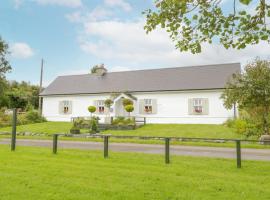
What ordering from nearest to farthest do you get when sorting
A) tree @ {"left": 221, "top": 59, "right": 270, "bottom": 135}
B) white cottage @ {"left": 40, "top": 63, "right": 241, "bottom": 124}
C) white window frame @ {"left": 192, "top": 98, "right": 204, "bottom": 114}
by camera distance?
1. tree @ {"left": 221, "top": 59, "right": 270, "bottom": 135}
2. white cottage @ {"left": 40, "top": 63, "right": 241, "bottom": 124}
3. white window frame @ {"left": 192, "top": 98, "right": 204, "bottom": 114}

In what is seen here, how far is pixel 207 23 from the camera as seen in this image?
537 centimetres

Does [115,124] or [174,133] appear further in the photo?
[115,124]

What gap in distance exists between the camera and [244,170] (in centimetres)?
777

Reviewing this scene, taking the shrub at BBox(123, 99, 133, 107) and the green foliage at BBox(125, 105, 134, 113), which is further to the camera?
the shrub at BBox(123, 99, 133, 107)

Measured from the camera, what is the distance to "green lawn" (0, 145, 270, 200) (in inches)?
204

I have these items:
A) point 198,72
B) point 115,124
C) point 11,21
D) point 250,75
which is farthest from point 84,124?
point 250,75

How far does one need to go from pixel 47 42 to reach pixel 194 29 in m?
20.3

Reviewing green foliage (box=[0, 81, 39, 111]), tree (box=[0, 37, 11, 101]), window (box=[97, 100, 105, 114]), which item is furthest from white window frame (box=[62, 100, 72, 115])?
green foliage (box=[0, 81, 39, 111])

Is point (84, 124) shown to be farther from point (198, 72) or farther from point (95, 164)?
point (95, 164)

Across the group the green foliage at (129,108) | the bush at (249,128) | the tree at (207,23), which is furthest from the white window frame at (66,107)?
the tree at (207,23)

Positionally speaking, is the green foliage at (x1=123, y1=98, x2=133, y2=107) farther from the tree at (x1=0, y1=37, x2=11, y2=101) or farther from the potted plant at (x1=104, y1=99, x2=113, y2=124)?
the tree at (x1=0, y1=37, x2=11, y2=101)

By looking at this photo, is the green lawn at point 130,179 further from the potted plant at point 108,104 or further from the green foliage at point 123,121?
the potted plant at point 108,104

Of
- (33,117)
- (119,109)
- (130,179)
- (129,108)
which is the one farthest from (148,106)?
(130,179)

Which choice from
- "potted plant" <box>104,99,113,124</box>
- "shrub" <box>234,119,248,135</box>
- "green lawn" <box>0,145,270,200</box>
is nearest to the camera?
"green lawn" <box>0,145,270,200</box>
